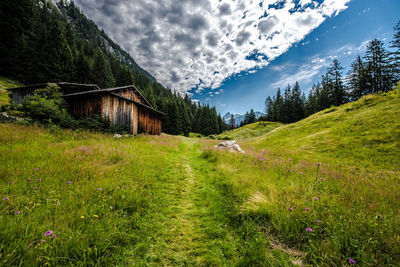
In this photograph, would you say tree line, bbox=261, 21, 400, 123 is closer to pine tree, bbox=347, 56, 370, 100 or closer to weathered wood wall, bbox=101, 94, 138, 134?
pine tree, bbox=347, 56, 370, 100

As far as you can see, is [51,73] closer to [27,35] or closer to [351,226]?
[27,35]

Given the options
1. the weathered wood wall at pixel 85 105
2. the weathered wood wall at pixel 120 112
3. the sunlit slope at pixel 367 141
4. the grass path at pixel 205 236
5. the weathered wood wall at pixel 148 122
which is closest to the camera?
the grass path at pixel 205 236

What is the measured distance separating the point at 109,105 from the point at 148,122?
6.67m

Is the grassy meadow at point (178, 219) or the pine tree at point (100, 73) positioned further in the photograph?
the pine tree at point (100, 73)

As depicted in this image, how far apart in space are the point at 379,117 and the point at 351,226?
16.5 meters

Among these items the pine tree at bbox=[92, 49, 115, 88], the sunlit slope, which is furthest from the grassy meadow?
the pine tree at bbox=[92, 49, 115, 88]

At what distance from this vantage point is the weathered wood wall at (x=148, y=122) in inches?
752

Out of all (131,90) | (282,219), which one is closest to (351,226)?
(282,219)

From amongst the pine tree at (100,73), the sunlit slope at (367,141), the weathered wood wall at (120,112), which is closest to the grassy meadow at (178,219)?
the sunlit slope at (367,141)

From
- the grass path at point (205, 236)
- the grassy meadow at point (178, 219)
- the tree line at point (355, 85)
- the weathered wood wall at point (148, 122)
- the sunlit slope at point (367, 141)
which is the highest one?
the tree line at point (355, 85)

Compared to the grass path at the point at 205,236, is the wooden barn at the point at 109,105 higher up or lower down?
higher up

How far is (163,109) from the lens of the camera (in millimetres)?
54906

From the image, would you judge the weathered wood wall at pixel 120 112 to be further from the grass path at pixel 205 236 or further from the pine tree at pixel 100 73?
the pine tree at pixel 100 73

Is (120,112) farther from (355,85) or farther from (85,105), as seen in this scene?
(355,85)
